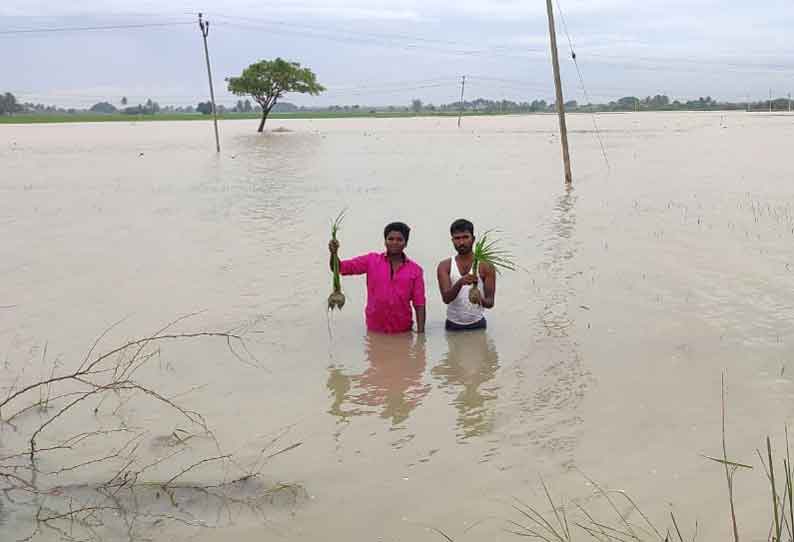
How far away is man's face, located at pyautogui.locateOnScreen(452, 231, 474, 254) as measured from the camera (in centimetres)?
658

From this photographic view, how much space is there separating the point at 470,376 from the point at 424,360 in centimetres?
47

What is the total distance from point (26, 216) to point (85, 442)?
37.3ft

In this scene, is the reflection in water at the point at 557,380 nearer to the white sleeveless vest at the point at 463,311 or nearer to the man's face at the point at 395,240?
the white sleeveless vest at the point at 463,311

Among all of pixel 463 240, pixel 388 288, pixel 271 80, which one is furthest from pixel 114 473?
pixel 271 80

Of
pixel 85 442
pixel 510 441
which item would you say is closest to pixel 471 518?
pixel 510 441

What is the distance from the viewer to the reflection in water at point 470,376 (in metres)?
5.30

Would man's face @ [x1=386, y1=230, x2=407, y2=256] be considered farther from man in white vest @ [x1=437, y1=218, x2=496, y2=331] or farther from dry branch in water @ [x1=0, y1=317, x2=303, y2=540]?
dry branch in water @ [x1=0, y1=317, x2=303, y2=540]

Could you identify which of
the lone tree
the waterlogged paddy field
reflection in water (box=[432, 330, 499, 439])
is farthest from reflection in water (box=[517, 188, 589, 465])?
the lone tree

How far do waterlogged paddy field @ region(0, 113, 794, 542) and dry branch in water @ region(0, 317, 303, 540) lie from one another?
23mm

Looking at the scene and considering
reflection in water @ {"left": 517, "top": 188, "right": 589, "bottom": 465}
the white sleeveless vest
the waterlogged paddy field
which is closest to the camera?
the waterlogged paddy field

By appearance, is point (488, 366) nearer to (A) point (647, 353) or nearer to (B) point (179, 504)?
(A) point (647, 353)

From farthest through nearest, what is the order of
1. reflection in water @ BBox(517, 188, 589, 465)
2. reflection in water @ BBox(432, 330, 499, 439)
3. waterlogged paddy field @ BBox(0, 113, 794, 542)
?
reflection in water @ BBox(432, 330, 499, 439) < reflection in water @ BBox(517, 188, 589, 465) < waterlogged paddy field @ BBox(0, 113, 794, 542)

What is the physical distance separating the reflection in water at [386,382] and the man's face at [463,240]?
2.72 ft

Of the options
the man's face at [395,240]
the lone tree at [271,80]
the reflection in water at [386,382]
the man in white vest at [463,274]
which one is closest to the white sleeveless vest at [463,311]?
the man in white vest at [463,274]
